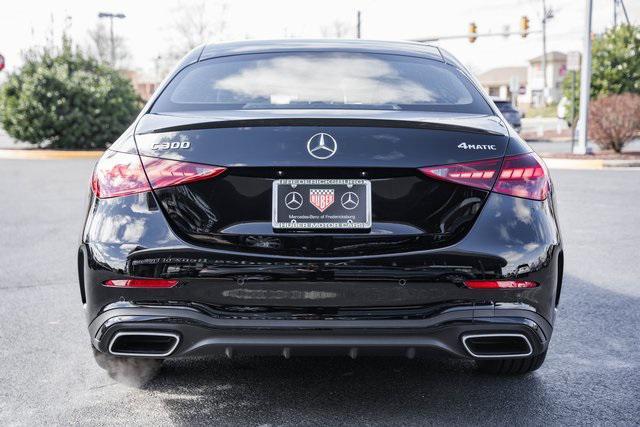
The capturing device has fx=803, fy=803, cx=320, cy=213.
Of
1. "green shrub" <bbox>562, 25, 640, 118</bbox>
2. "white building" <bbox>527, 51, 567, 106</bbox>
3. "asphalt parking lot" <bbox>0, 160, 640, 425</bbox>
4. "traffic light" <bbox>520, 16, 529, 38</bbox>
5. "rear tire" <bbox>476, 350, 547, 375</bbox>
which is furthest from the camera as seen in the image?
"white building" <bbox>527, 51, 567, 106</bbox>

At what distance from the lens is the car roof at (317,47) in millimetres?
4086

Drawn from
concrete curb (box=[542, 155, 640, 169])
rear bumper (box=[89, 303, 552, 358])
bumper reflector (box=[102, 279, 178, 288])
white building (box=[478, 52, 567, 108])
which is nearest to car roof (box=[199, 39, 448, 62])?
bumper reflector (box=[102, 279, 178, 288])

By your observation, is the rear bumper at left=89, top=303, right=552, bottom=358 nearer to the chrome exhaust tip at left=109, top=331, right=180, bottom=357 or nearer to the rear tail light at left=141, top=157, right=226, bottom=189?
the chrome exhaust tip at left=109, top=331, right=180, bottom=357

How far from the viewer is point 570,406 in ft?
A: 11.5

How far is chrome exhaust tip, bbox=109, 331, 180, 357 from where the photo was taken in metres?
3.04

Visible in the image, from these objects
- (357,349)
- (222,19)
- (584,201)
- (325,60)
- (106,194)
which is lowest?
(584,201)

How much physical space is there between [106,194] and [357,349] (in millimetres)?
1152

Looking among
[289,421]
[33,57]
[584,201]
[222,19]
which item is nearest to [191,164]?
[289,421]

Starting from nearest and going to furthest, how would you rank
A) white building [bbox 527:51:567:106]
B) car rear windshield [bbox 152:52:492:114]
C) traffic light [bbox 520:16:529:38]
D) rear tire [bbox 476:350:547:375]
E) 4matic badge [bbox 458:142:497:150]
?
1. 4matic badge [bbox 458:142:497:150]
2. car rear windshield [bbox 152:52:492:114]
3. rear tire [bbox 476:350:547:375]
4. traffic light [bbox 520:16:529:38]
5. white building [bbox 527:51:567:106]

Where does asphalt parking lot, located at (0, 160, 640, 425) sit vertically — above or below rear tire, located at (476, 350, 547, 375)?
below

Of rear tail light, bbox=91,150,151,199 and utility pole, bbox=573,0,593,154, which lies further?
utility pole, bbox=573,0,593,154

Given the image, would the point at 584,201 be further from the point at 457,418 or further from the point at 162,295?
the point at 162,295

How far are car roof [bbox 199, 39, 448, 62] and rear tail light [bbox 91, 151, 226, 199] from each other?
3.49 feet

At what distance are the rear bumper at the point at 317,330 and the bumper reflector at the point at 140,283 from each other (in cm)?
8
